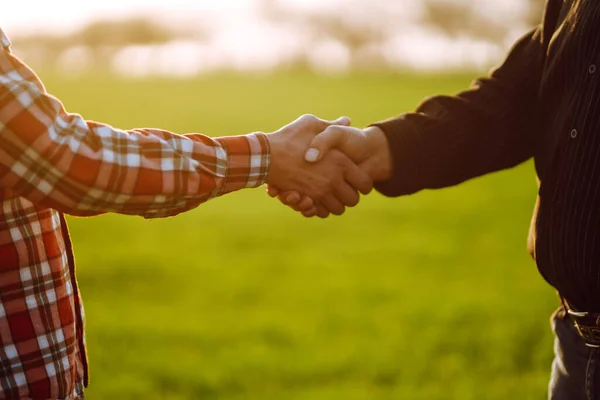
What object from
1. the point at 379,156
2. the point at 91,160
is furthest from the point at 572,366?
the point at 91,160

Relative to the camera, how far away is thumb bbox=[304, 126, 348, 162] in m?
3.16

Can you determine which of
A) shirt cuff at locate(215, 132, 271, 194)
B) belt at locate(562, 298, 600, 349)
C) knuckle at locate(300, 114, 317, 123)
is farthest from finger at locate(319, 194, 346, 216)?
belt at locate(562, 298, 600, 349)

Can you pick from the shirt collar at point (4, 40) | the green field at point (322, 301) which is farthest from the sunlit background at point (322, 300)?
the shirt collar at point (4, 40)

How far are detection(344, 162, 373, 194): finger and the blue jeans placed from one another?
90 centimetres

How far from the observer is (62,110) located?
209cm

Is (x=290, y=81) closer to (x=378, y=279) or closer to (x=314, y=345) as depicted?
(x=378, y=279)

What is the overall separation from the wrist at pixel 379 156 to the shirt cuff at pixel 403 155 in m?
0.02

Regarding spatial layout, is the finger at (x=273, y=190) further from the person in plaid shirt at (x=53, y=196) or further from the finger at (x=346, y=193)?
the person in plaid shirt at (x=53, y=196)

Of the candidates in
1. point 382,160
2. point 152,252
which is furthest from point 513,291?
point 382,160

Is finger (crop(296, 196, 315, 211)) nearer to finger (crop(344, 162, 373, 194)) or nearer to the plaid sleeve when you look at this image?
finger (crop(344, 162, 373, 194))

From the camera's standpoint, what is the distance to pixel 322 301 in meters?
7.12

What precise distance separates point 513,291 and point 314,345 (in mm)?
2193

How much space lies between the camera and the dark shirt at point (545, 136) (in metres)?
2.41

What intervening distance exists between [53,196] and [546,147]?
1507mm
